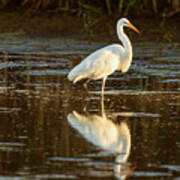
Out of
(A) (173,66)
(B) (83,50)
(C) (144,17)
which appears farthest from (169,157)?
(C) (144,17)

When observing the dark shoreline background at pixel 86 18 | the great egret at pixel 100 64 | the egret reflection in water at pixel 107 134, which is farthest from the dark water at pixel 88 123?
the dark shoreline background at pixel 86 18

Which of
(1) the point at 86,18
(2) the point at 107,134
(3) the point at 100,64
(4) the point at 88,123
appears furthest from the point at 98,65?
(1) the point at 86,18

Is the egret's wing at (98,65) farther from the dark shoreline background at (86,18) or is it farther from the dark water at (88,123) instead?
the dark shoreline background at (86,18)

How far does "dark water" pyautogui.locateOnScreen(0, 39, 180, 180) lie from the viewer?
567cm

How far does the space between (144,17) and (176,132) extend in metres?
10.3

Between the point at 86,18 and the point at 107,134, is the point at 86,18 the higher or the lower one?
the higher one

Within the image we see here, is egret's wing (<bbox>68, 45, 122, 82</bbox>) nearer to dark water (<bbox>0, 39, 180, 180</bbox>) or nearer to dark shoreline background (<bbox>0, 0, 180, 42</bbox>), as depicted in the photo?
dark water (<bbox>0, 39, 180, 180</bbox>)

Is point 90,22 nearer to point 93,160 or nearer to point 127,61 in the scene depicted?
point 127,61

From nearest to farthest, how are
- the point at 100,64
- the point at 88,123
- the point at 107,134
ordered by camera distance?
the point at 107,134
the point at 88,123
the point at 100,64

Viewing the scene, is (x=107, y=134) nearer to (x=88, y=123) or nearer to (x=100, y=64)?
(x=88, y=123)

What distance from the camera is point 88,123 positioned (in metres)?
7.42

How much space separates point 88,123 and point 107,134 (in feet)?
2.00

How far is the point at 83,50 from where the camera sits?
14.3 metres

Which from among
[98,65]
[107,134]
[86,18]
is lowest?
[107,134]
